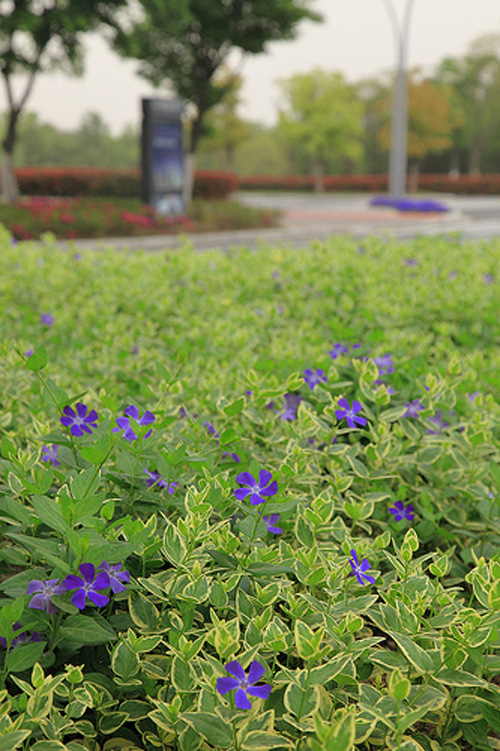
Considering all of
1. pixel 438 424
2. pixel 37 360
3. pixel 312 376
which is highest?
pixel 37 360

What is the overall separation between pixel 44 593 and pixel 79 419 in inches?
23.8

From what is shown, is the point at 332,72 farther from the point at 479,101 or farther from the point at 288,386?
the point at 288,386

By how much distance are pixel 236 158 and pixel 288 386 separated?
91.1 m

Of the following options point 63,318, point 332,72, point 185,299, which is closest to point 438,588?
point 63,318

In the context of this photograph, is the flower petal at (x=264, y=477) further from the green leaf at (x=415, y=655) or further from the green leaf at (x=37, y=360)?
the green leaf at (x=37, y=360)

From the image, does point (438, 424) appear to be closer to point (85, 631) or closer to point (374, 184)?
point (85, 631)

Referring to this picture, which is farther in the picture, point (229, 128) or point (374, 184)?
point (229, 128)

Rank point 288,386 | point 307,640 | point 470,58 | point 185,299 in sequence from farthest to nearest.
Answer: point 470,58 → point 185,299 → point 288,386 → point 307,640

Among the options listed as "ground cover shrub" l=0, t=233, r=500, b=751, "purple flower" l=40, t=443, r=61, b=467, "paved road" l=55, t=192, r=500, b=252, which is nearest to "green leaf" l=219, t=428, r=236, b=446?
"ground cover shrub" l=0, t=233, r=500, b=751

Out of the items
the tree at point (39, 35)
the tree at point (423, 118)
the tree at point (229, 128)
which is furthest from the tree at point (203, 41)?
the tree at point (423, 118)

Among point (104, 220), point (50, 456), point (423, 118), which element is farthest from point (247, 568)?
point (423, 118)

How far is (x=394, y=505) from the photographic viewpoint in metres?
2.54

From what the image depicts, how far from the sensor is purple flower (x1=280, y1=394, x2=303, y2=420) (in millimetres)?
2832

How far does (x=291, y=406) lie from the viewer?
3168mm
